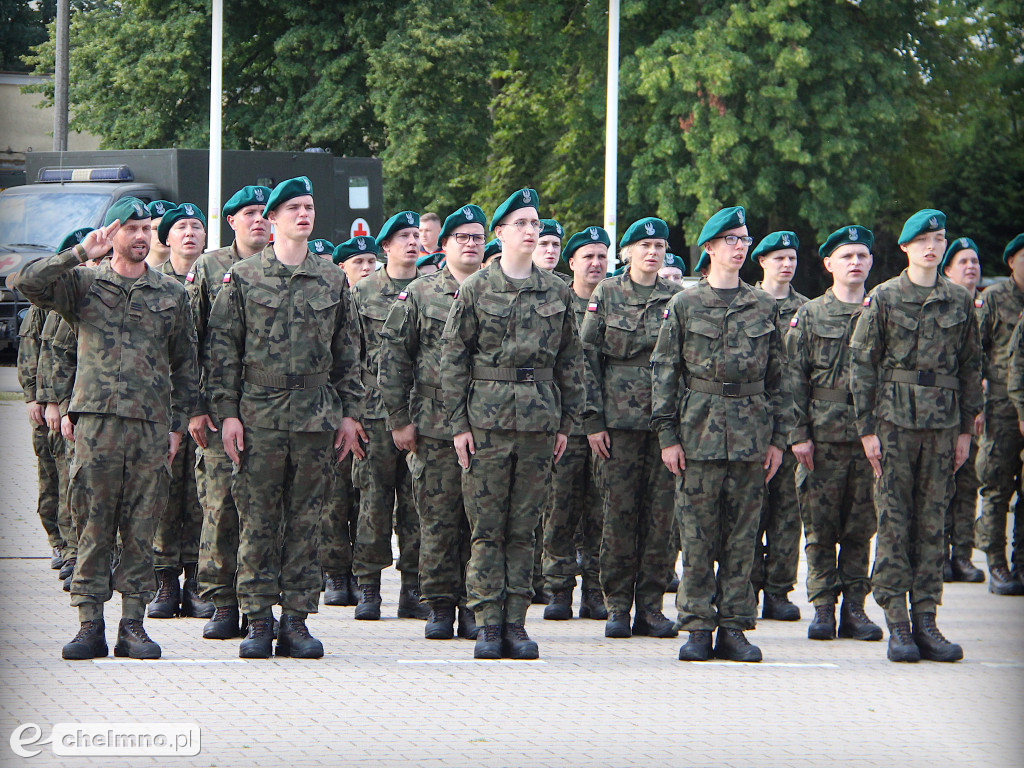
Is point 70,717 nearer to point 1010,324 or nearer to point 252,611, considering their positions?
point 252,611

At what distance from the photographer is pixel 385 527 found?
8.59 meters

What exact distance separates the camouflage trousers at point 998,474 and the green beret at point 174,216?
18.0ft

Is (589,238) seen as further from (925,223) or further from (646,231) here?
(925,223)

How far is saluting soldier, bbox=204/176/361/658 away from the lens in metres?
7.19

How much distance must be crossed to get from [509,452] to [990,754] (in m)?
2.67

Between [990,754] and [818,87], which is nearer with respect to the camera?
[990,754]

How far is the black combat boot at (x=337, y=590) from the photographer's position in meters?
8.95

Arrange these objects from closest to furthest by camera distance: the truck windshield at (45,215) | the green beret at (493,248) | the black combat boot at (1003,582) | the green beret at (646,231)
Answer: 1. the green beret at (646,231)
2. the green beret at (493,248)
3. the black combat boot at (1003,582)
4. the truck windshield at (45,215)

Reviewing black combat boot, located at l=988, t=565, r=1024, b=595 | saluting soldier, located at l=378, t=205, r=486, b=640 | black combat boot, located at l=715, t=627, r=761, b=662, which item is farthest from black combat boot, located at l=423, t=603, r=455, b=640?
black combat boot, located at l=988, t=565, r=1024, b=595

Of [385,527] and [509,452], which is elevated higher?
[509,452]

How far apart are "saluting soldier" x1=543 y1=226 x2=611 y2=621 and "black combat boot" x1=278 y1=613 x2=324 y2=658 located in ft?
5.98

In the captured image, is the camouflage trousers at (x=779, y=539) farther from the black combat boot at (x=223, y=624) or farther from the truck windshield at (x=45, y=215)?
the truck windshield at (x=45, y=215)

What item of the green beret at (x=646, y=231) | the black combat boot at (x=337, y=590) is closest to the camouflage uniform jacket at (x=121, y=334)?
the black combat boot at (x=337, y=590)

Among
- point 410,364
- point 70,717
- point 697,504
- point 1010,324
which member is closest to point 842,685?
point 697,504
